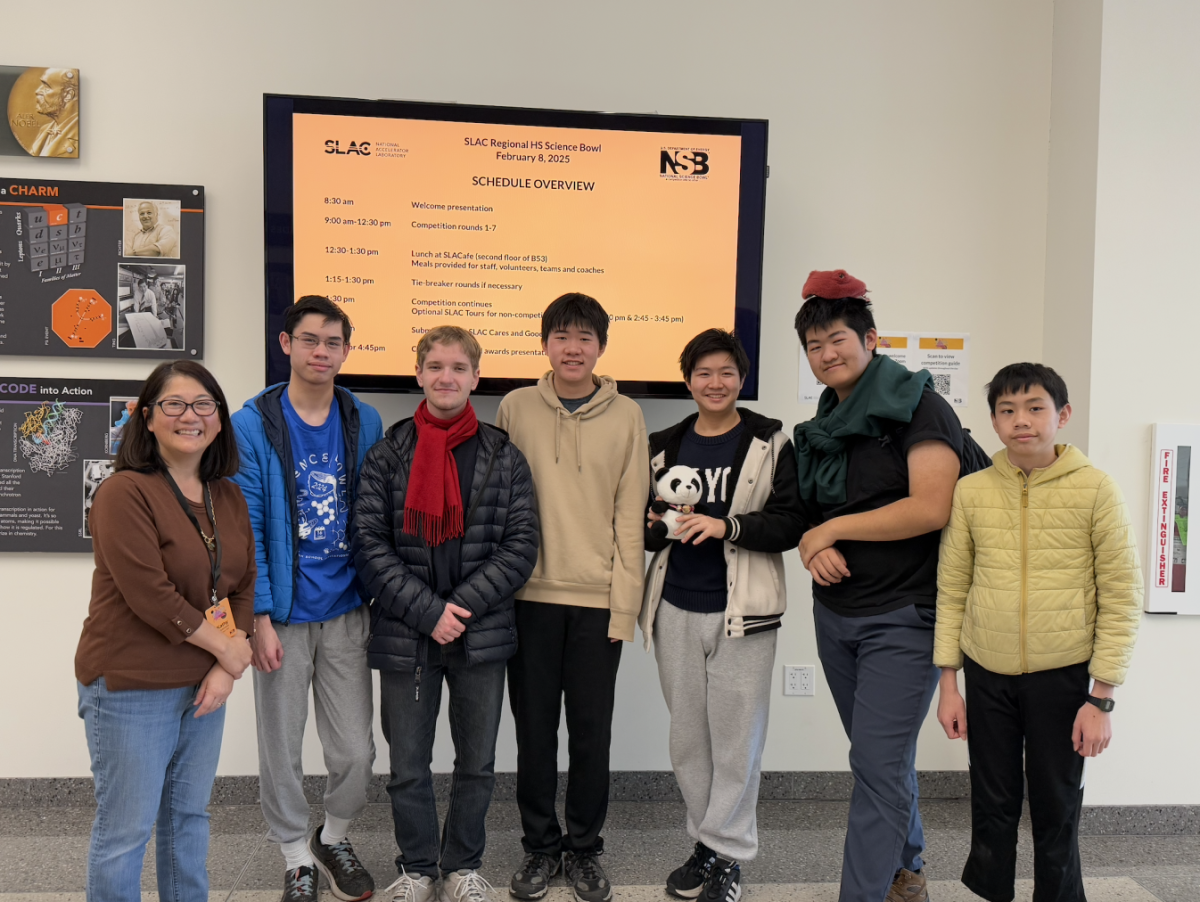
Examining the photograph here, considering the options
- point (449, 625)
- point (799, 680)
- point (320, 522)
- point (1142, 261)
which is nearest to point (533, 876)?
point (449, 625)

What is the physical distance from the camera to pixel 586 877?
6.96 feet

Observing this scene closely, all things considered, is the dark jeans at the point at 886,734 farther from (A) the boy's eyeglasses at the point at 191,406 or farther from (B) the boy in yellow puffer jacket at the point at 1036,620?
(A) the boy's eyeglasses at the point at 191,406

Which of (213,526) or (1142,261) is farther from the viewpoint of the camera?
(1142,261)

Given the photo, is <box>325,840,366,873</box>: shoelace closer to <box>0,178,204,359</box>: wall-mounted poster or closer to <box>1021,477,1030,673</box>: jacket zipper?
<box>0,178,204,359</box>: wall-mounted poster

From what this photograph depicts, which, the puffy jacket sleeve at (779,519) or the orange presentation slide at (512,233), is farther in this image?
the orange presentation slide at (512,233)

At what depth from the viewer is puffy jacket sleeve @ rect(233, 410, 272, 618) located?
1.92 meters

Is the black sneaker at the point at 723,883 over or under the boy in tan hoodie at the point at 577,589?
under

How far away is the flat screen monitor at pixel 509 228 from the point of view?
2.51 meters

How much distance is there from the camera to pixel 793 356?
2.87 m

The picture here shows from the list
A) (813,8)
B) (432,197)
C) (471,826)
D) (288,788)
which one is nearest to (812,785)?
(471,826)

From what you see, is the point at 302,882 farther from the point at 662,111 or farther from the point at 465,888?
the point at 662,111

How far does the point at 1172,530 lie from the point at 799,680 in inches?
54.6

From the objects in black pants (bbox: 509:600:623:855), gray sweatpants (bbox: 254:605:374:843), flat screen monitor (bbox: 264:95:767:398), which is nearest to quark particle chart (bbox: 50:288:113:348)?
flat screen monitor (bbox: 264:95:767:398)

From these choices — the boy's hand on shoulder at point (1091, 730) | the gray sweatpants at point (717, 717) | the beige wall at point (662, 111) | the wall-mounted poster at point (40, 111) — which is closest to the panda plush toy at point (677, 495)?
the gray sweatpants at point (717, 717)
